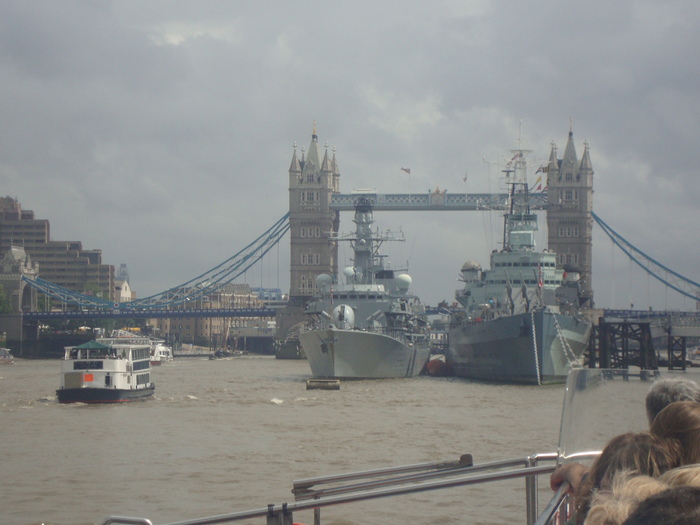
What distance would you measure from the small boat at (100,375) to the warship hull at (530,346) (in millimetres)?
16019

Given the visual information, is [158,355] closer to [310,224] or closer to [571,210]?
[310,224]

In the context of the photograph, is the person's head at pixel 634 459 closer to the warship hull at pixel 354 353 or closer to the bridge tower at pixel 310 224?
the warship hull at pixel 354 353

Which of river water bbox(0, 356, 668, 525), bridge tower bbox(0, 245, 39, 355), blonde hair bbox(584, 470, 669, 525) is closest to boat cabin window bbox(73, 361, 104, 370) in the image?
river water bbox(0, 356, 668, 525)

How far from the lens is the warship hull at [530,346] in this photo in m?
40.3

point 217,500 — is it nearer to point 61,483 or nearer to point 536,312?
point 61,483

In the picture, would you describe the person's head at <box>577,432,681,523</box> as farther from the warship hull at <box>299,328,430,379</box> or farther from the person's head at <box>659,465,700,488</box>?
the warship hull at <box>299,328,430,379</box>

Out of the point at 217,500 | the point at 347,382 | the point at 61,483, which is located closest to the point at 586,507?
the point at 217,500

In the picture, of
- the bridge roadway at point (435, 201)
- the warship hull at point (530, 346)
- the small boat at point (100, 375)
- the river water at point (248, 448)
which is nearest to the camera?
the river water at point (248, 448)

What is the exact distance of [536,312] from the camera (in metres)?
39.9

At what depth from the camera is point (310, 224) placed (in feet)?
362

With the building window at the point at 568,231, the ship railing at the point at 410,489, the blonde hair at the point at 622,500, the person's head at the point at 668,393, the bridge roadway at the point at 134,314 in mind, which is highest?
the building window at the point at 568,231

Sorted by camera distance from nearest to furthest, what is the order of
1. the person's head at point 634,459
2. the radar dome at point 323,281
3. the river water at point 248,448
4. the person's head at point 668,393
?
the person's head at point 634,459, the person's head at point 668,393, the river water at point 248,448, the radar dome at point 323,281

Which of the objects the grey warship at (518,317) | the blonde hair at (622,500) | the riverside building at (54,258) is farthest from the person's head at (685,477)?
the riverside building at (54,258)

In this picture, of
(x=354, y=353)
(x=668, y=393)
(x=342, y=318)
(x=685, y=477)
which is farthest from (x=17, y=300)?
(x=685, y=477)
